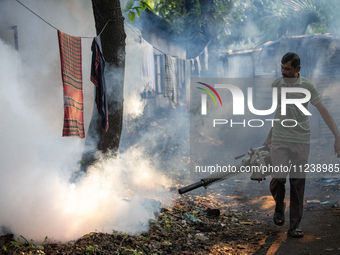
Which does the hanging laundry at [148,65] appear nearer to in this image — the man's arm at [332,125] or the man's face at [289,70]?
the man's face at [289,70]

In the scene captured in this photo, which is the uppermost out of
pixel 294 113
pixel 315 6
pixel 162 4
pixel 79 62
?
pixel 315 6

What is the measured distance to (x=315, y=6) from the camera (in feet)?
56.6

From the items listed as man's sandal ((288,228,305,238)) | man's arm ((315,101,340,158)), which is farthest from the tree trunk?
man's arm ((315,101,340,158))

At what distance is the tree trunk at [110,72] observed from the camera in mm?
5402

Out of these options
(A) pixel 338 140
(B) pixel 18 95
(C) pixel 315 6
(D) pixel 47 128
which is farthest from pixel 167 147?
(C) pixel 315 6

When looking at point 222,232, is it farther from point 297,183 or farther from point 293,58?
point 293,58

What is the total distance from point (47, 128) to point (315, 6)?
1753 cm

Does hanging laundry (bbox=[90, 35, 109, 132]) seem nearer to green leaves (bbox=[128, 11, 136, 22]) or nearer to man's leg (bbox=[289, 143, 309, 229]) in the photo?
green leaves (bbox=[128, 11, 136, 22])

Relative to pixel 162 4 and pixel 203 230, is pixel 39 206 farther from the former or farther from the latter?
pixel 162 4

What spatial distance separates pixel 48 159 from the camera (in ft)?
16.8

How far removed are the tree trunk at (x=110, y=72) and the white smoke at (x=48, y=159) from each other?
30 centimetres

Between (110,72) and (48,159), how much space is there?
1.90 metres

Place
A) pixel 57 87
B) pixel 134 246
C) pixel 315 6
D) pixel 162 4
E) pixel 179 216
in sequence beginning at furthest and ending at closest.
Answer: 1. pixel 315 6
2. pixel 162 4
3. pixel 57 87
4. pixel 179 216
5. pixel 134 246

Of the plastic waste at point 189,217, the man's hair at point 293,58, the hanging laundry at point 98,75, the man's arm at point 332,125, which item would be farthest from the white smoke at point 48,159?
the man's hair at point 293,58
